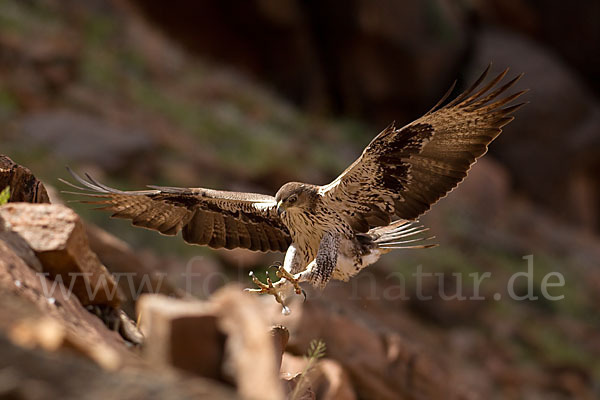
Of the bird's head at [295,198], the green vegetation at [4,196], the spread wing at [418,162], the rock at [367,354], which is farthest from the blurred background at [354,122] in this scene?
the green vegetation at [4,196]

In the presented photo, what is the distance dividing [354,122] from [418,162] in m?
14.4

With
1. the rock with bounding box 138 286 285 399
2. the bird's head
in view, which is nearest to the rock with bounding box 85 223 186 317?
the bird's head

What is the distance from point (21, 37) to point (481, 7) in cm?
1276

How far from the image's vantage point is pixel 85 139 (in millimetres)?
12148

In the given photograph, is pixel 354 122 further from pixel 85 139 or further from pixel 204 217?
pixel 204 217

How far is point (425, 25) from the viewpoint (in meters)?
18.2

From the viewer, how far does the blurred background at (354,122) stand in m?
11.8

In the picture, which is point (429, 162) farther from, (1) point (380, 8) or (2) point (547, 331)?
(1) point (380, 8)

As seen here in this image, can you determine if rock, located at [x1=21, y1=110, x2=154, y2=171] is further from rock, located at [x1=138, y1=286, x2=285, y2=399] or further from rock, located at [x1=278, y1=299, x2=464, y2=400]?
rock, located at [x1=138, y1=286, x2=285, y2=399]

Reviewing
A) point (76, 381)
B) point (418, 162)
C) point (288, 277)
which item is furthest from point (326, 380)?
point (76, 381)

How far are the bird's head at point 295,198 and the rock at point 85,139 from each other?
300 inches

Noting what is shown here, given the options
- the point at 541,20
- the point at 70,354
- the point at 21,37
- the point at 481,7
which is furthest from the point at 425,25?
the point at 70,354

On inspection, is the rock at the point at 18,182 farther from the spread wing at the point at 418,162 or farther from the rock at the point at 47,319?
the spread wing at the point at 418,162

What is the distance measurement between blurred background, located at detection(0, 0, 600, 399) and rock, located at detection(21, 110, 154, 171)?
0.04 metres
